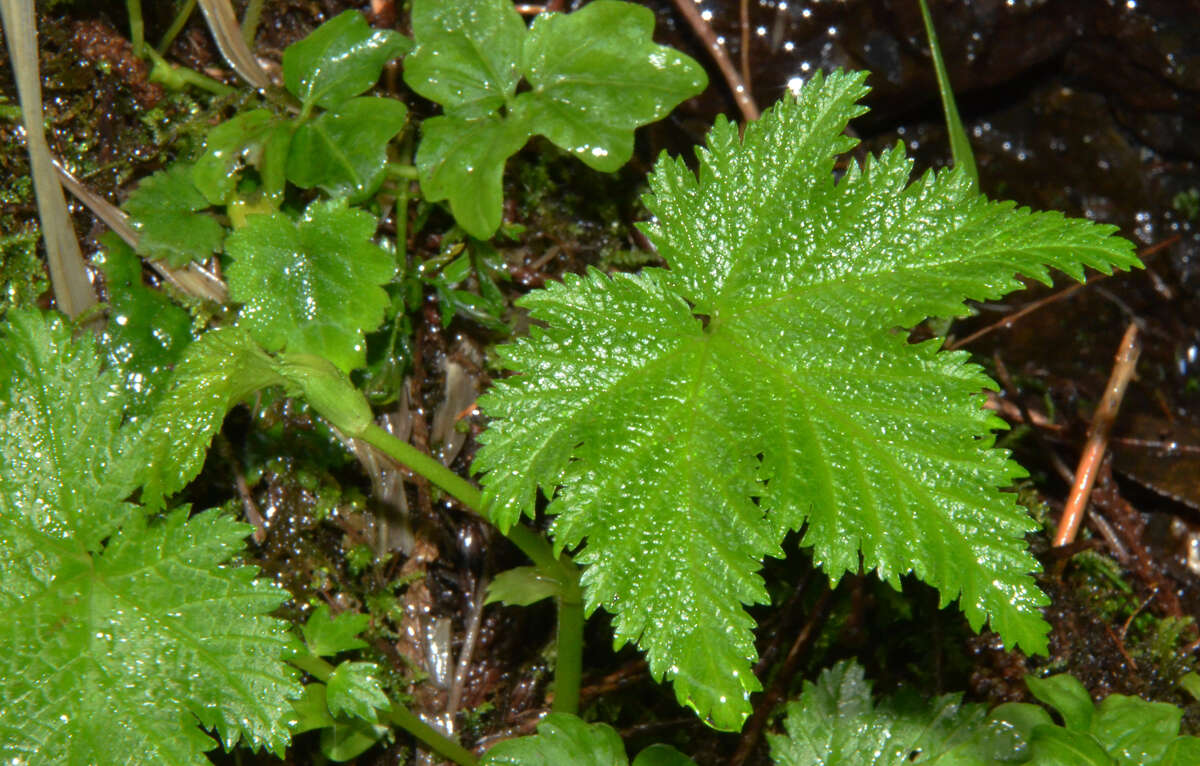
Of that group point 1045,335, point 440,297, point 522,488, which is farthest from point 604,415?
point 1045,335

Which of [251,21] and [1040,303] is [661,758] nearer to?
[1040,303]

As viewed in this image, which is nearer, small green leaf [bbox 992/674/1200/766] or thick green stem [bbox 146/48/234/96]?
small green leaf [bbox 992/674/1200/766]

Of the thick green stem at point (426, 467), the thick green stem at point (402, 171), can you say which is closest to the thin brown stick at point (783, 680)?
the thick green stem at point (426, 467)

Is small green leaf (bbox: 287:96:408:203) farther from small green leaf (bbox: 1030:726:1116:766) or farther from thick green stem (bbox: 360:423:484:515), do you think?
small green leaf (bbox: 1030:726:1116:766)

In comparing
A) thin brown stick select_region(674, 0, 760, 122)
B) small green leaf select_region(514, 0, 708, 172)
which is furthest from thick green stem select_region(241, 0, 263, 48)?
thin brown stick select_region(674, 0, 760, 122)

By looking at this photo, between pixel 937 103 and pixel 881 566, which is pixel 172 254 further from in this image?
pixel 937 103

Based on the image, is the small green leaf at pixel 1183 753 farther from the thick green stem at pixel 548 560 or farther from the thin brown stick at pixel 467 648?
the thin brown stick at pixel 467 648
